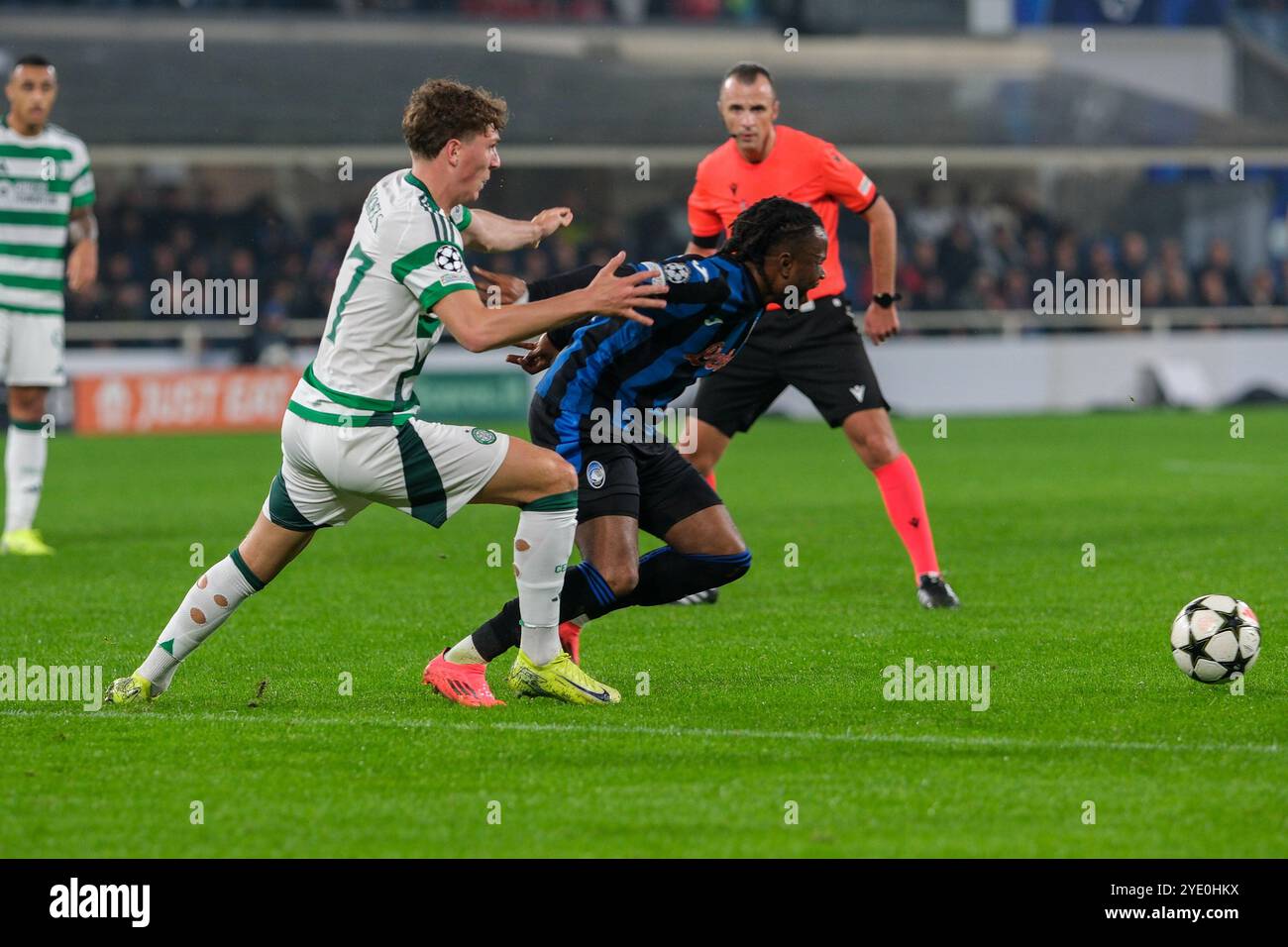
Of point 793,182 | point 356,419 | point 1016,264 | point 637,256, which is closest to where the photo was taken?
point 356,419

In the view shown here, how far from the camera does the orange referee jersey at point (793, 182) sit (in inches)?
368

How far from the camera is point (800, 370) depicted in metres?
9.29

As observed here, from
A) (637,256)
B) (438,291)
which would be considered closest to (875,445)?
(438,291)

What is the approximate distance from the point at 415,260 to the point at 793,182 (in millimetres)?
3657

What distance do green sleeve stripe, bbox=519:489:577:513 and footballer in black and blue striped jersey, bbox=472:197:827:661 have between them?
39cm

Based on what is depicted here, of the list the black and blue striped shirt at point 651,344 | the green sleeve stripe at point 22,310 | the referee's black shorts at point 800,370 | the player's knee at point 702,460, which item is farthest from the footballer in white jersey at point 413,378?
the green sleeve stripe at point 22,310

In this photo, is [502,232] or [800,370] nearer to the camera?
[502,232]

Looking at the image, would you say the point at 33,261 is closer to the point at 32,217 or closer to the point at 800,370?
the point at 32,217

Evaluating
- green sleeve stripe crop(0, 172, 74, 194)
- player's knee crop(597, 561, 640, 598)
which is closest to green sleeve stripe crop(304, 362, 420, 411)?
player's knee crop(597, 561, 640, 598)

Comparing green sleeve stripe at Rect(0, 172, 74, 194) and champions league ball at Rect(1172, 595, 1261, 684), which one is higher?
green sleeve stripe at Rect(0, 172, 74, 194)

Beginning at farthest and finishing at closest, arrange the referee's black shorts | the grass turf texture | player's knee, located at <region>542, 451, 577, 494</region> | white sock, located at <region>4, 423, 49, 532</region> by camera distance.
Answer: white sock, located at <region>4, 423, 49, 532</region> < the referee's black shorts < player's knee, located at <region>542, 451, 577, 494</region> < the grass turf texture

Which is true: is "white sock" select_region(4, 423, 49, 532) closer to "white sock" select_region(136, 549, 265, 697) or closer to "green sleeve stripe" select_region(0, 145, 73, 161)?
"green sleeve stripe" select_region(0, 145, 73, 161)

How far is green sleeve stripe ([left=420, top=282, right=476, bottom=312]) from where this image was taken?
6004 millimetres

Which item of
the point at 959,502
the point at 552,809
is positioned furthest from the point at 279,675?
the point at 959,502
